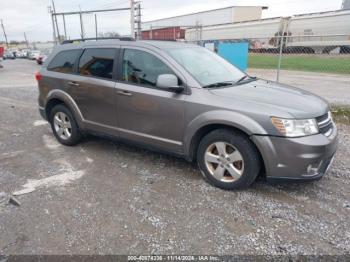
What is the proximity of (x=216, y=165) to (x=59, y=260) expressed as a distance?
195cm

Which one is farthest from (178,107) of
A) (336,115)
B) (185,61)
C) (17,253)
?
(336,115)

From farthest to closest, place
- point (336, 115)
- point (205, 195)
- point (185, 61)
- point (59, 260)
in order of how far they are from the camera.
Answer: point (336, 115) → point (185, 61) → point (205, 195) → point (59, 260)

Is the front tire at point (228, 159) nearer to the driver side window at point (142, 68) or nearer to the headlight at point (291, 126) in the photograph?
the headlight at point (291, 126)

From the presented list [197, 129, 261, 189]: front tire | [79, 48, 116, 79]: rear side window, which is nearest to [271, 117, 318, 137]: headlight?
[197, 129, 261, 189]: front tire

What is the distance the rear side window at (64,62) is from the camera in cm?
459

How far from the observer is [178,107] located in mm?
3445

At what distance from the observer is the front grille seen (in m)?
3.05

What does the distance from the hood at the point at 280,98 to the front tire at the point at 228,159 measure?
0.43 m

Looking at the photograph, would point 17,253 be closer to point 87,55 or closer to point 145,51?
point 145,51

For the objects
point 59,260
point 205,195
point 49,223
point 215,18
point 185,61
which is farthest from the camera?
point 215,18

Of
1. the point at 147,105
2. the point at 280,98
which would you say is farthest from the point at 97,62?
the point at 280,98

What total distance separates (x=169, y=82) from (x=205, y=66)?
0.80m

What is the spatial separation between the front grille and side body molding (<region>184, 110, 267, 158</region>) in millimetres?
635

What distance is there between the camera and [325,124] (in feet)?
10.4
